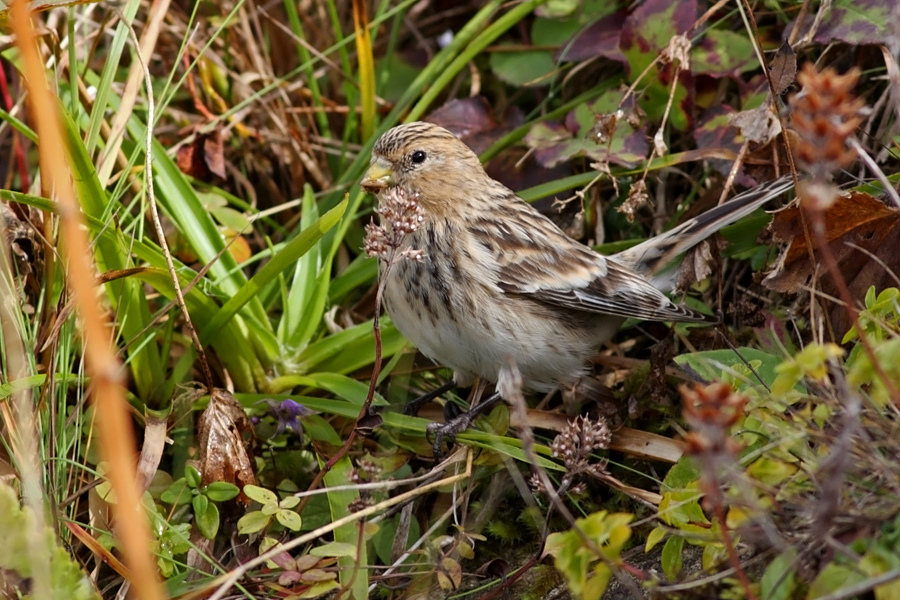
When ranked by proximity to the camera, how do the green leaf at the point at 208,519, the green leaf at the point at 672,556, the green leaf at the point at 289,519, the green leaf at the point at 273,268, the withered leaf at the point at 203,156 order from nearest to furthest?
the green leaf at the point at 672,556, the green leaf at the point at 289,519, the green leaf at the point at 208,519, the green leaf at the point at 273,268, the withered leaf at the point at 203,156

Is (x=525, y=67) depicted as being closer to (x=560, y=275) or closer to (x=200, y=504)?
(x=560, y=275)

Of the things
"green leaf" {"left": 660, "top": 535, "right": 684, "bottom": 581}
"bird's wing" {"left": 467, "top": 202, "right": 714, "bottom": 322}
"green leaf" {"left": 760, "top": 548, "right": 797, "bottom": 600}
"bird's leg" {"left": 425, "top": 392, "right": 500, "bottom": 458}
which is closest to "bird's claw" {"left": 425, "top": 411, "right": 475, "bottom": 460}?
"bird's leg" {"left": 425, "top": 392, "right": 500, "bottom": 458}

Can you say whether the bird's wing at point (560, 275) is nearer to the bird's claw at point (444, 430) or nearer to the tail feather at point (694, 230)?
the tail feather at point (694, 230)

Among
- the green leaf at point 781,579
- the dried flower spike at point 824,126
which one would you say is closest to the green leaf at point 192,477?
the green leaf at point 781,579

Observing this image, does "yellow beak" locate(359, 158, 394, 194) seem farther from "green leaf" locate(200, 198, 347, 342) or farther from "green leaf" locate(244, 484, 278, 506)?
"green leaf" locate(244, 484, 278, 506)

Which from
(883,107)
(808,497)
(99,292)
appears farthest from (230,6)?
(808,497)

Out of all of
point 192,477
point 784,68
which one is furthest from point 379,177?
point 784,68
